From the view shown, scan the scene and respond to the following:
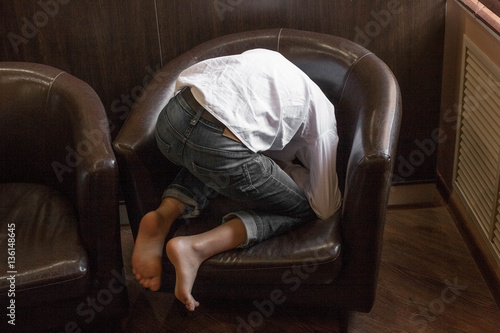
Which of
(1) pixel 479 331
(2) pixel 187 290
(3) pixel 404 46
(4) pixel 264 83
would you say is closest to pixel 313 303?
(2) pixel 187 290

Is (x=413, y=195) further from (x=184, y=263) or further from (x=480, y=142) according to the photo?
(x=184, y=263)

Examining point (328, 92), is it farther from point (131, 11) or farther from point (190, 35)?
point (131, 11)

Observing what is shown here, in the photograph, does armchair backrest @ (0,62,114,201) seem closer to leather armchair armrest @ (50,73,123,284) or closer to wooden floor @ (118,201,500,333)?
leather armchair armrest @ (50,73,123,284)

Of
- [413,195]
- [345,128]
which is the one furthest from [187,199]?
[413,195]

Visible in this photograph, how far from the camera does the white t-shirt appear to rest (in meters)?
1.65

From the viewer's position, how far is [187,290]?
1.69 meters

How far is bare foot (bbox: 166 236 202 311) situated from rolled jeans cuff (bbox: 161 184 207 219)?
0.52ft

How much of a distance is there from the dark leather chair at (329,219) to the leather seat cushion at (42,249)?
20 centimetres

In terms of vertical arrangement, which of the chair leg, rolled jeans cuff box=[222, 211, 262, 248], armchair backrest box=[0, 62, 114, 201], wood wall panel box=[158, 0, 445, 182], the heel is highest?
wood wall panel box=[158, 0, 445, 182]

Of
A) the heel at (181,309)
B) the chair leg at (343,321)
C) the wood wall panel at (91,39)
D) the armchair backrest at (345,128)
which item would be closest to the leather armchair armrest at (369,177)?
the armchair backrest at (345,128)

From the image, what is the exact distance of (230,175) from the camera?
1.66 meters

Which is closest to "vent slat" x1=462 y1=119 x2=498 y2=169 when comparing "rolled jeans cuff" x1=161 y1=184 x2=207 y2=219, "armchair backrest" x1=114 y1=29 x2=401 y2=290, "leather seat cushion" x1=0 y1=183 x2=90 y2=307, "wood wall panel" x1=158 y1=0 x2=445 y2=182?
"wood wall panel" x1=158 y1=0 x2=445 y2=182

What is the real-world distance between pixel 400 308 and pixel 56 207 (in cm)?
111

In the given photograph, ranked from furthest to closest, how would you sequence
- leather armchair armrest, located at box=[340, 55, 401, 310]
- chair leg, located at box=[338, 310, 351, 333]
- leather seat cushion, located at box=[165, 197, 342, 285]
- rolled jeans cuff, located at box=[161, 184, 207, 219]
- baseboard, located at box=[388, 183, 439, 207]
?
baseboard, located at box=[388, 183, 439, 207]
chair leg, located at box=[338, 310, 351, 333]
rolled jeans cuff, located at box=[161, 184, 207, 219]
leather seat cushion, located at box=[165, 197, 342, 285]
leather armchair armrest, located at box=[340, 55, 401, 310]
